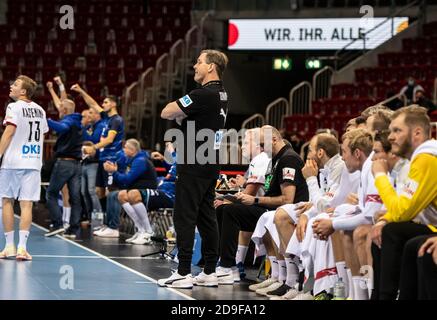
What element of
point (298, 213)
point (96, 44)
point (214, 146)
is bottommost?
point (298, 213)

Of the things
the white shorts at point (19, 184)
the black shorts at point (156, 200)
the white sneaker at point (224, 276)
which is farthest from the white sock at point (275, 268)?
the black shorts at point (156, 200)

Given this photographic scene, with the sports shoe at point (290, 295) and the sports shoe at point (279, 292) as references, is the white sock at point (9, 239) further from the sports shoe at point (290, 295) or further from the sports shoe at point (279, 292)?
the sports shoe at point (290, 295)

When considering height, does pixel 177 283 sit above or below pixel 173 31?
below

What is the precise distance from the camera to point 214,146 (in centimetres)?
779

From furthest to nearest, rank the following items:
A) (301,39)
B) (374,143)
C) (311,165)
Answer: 1. (301,39)
2. (311,165)
3. (374,143)

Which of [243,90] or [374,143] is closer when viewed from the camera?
[374,143]

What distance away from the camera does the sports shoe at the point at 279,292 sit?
7492 millimetres

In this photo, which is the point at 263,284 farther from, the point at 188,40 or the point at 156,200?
the point at 188,40

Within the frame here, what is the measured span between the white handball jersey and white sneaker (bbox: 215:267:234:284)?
229 centimetres

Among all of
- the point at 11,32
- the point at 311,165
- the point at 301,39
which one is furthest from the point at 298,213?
the point at 11,32

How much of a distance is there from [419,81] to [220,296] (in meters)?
12.2

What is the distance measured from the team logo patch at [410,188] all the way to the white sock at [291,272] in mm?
2037

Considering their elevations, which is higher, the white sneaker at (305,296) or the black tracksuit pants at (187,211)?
the black tracksuit pants at (187,211)
